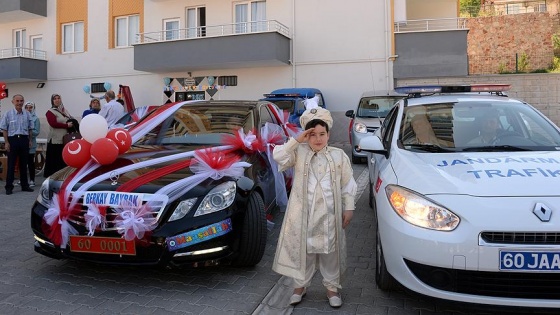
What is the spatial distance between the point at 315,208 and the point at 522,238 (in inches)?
52.1

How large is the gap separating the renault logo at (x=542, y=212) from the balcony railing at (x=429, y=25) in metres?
13.9

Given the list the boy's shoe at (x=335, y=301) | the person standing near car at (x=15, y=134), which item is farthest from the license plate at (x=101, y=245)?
the person standing near car at (x=15, y=134)

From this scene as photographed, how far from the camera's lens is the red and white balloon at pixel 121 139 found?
4.50m

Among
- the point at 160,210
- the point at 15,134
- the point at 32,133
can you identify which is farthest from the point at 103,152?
the point at 32,133

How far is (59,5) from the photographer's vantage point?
20750 mm

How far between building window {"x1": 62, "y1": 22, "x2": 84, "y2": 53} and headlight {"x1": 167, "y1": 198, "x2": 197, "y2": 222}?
19.6 metres

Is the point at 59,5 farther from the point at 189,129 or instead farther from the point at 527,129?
the point at 527,129

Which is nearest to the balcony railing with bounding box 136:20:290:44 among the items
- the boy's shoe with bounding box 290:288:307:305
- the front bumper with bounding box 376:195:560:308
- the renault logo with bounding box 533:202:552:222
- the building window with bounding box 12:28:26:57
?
the building window with bounding box 12:28:26:57

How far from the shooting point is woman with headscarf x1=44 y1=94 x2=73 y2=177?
8398mm

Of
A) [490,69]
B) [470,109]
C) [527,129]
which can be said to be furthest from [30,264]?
[490,69]

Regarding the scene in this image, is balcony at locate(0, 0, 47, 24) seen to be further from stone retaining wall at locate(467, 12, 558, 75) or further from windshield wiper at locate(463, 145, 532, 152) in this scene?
windshield wiper at locate(463, 145, 532, 152)

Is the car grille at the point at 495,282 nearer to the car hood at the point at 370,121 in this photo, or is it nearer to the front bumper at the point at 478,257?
the front bumper at the point at 478,257

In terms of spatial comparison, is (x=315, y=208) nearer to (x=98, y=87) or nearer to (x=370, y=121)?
(x=370, y=121)

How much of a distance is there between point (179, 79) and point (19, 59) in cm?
761
